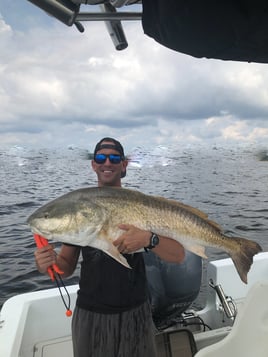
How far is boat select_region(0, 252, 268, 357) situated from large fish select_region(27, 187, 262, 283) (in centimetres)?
45

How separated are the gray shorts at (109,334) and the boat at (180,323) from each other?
45 centimetres

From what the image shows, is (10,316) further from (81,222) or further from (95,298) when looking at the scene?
(81,222)

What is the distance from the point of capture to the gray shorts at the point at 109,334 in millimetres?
2455

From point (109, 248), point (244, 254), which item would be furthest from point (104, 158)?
point (244, 254)

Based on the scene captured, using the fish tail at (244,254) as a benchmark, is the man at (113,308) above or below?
below

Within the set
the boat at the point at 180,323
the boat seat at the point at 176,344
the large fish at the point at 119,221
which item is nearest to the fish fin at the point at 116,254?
the large fish at the point at 119,221

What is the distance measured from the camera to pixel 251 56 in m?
1.97

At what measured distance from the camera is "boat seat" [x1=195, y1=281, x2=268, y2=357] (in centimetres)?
203

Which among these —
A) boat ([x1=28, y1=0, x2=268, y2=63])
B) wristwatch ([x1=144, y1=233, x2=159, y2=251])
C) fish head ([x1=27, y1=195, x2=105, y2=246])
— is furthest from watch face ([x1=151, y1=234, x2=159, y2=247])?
boat ([x1=28, y1=0, x2=268, y2=63])

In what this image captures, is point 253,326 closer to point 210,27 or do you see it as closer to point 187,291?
point 187,291

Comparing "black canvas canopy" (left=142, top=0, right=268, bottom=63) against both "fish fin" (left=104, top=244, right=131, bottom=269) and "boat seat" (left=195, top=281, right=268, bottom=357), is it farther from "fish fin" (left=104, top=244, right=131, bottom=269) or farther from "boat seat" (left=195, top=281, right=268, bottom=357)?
"boat seat" (left=195, top=281, right=268, bottom=357)

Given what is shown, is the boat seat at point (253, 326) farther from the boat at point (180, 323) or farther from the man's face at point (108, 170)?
the man's face at point (108, 170)

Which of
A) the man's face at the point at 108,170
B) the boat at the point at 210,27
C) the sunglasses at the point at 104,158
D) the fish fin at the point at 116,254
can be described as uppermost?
the boat at the point at 210,27

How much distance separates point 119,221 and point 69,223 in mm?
316
